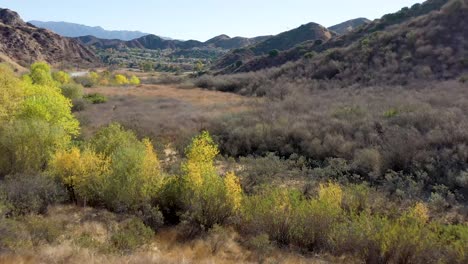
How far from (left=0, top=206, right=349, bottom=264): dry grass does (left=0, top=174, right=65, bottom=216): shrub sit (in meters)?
0.37

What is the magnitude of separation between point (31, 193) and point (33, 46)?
103m

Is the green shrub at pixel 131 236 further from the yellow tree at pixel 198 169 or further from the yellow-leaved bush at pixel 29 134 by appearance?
the yellow-leaved bush at pixel 29 134

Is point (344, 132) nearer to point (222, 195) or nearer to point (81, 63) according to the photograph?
point (222, 195)

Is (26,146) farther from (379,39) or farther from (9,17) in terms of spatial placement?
(9,17)

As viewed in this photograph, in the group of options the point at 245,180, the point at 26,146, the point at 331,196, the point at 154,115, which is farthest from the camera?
the point at 154,115

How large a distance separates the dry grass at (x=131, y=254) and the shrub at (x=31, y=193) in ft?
1.23

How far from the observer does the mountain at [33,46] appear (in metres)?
93.9

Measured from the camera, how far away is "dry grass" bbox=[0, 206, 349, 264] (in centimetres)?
794

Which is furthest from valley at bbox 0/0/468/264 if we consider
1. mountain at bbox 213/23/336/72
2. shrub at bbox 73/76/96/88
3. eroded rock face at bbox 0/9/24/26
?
eroded rock face at bbox 0/9/24/26

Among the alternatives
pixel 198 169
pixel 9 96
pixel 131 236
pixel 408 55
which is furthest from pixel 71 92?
pixel 408 55

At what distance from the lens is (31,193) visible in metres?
11.5

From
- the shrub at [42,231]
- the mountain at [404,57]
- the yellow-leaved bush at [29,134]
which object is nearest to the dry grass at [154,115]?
the yellow-leaved bush at [29,134]

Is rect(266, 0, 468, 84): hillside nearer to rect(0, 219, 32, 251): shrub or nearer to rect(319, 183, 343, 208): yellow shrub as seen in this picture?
rect(319, 183, 343, 208): yellow shrub

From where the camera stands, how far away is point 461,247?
9.03 meters
